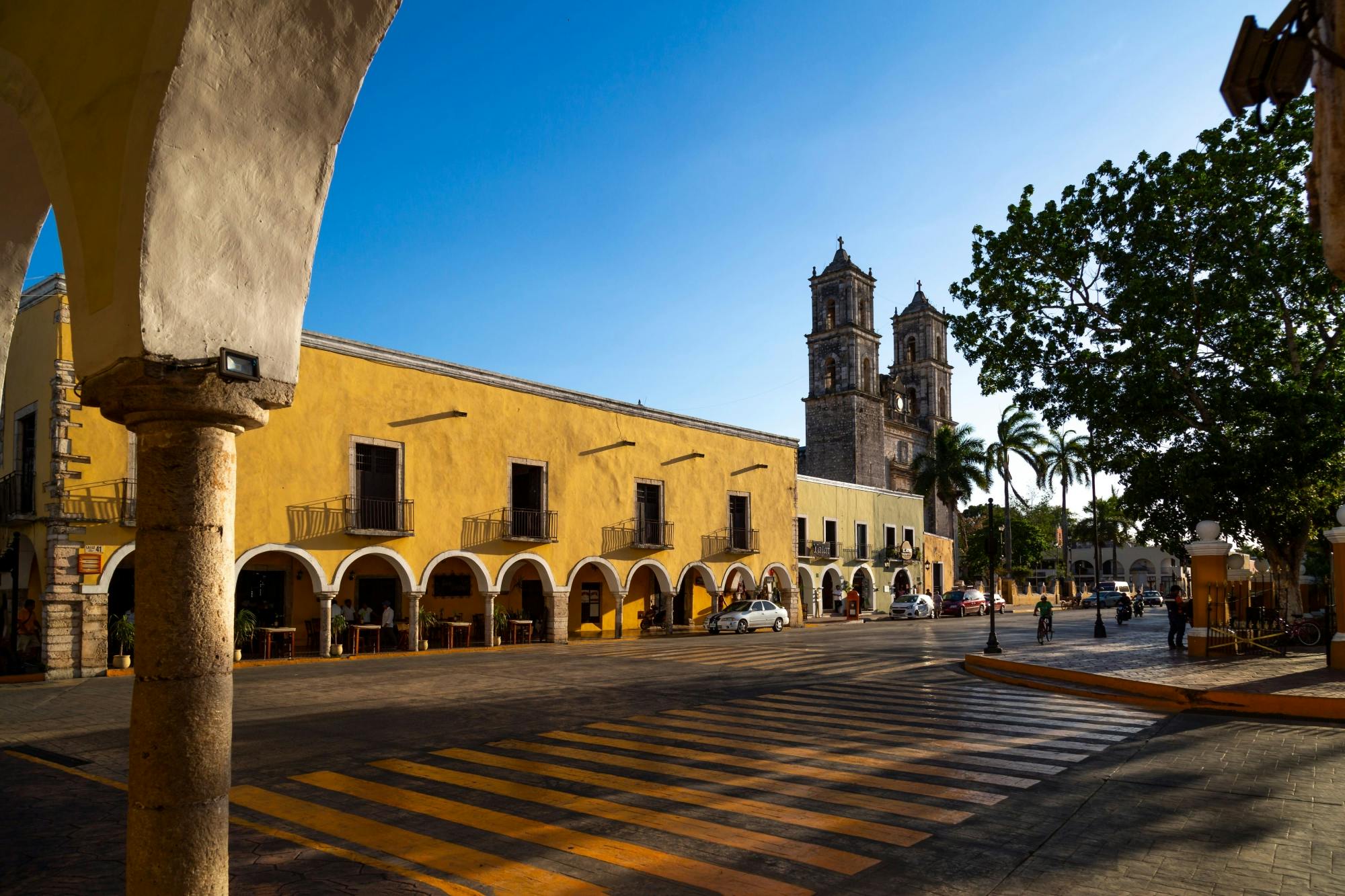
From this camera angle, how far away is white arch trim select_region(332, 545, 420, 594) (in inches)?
875

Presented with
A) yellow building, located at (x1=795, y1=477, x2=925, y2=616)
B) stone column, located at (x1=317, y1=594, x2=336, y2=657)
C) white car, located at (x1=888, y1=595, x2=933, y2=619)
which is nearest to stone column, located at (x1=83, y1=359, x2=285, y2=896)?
stone column, located at (x1=317, y1=594, x2=336, y2=657)

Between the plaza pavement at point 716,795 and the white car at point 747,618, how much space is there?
17.3m

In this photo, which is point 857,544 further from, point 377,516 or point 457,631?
point 377,516

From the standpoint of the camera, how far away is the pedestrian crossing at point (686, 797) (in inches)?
227

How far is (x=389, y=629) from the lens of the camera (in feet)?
78.9

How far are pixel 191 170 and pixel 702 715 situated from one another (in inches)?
379

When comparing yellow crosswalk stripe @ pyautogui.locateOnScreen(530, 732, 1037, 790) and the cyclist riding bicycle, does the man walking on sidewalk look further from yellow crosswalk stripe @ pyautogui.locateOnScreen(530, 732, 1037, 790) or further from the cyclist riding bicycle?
yellow crosswalk stripe @ pyautogui.locateOnScreen(530, 732, 1037, 790)

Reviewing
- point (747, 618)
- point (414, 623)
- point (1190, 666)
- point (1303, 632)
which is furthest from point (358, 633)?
point (1303, 632)

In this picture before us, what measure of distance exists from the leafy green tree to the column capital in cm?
106

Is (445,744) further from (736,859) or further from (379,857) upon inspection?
(736,859)

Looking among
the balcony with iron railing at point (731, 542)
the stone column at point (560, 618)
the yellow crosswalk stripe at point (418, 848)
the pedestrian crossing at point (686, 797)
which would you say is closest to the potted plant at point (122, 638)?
the stone column at point (560, 618)

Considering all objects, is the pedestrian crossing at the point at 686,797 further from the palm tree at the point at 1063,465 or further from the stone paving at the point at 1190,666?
the palm tree at the point at 1063,465

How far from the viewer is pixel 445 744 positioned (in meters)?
9.90

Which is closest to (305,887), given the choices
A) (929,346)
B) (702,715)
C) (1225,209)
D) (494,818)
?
(494,818)
